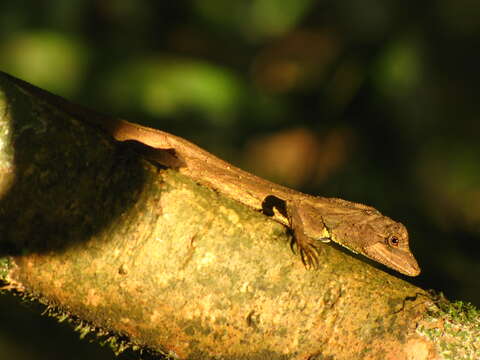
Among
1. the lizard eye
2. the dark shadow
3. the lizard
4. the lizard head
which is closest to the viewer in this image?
the dark shadow

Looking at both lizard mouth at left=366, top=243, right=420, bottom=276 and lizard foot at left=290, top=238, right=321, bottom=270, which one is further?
lizard mouth at left=366, top=243, right=420, bottom=276

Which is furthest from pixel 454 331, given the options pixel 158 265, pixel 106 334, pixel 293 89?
pixel 293 89

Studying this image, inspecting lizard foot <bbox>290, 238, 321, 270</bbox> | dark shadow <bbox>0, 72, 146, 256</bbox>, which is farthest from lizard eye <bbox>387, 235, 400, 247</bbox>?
dark shadow <bbox>0, 72, 146, 256</bbox>

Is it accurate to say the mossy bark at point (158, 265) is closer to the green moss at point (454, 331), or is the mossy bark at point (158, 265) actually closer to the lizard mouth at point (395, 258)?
the green moss at point (454, 331)

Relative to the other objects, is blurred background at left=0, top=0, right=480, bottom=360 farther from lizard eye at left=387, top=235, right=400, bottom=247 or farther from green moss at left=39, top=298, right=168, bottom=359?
green moss at left=39, top=298, right=168, bottom=359

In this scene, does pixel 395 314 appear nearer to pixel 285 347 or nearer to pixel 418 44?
pixel 285 347

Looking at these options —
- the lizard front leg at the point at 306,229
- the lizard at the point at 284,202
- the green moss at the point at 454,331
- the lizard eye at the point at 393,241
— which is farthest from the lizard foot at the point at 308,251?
the lizard eye at the point at 393,241

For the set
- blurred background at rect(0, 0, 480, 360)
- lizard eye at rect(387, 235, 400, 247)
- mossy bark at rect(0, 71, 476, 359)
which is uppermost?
blurred background at rect(0, 0, 480, 360)

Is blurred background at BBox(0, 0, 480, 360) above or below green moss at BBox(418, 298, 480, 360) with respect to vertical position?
above
